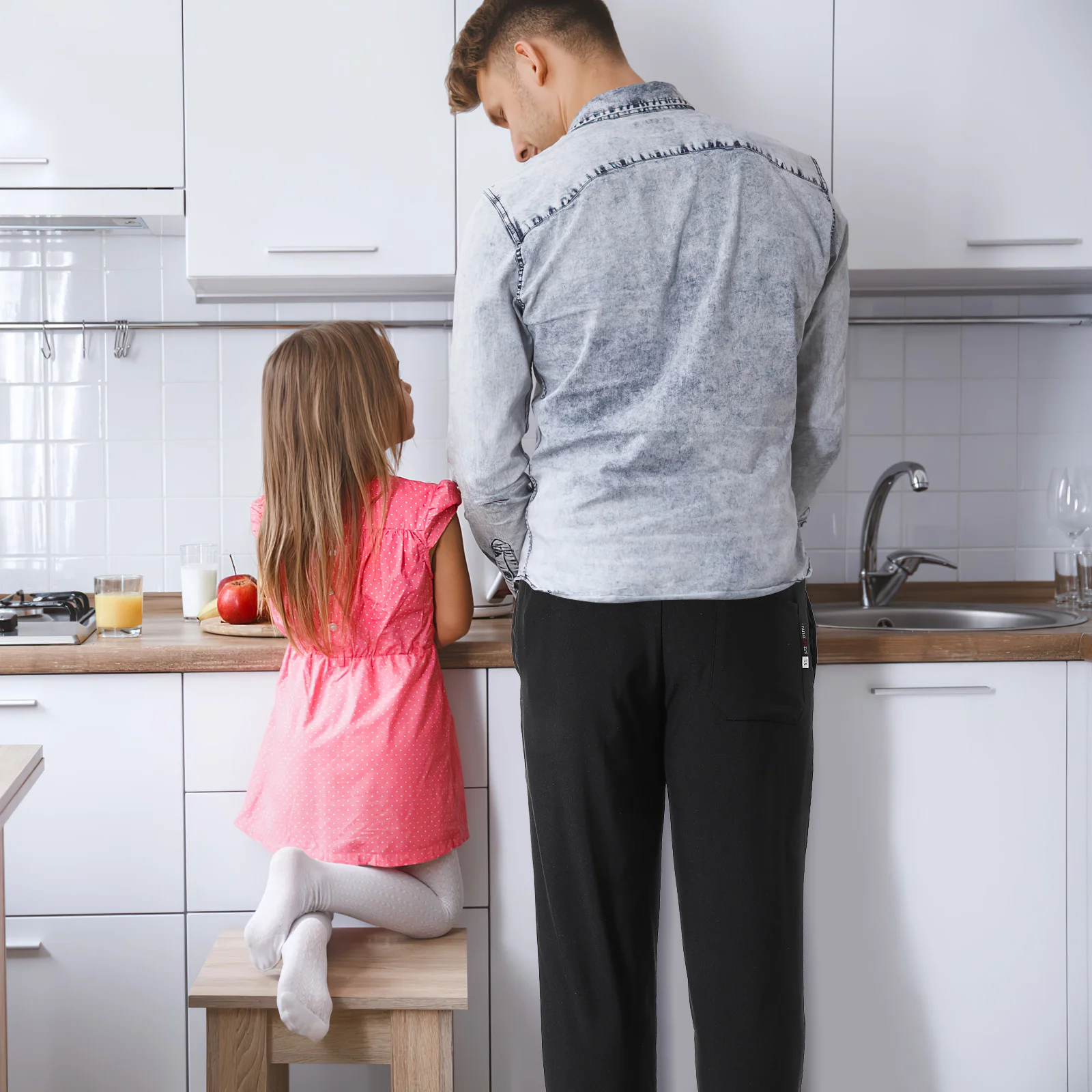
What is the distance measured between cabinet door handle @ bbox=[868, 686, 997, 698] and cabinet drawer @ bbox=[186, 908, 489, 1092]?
675mm

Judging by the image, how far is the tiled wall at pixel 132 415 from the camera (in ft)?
6.36

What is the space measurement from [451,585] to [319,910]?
1.48 ft

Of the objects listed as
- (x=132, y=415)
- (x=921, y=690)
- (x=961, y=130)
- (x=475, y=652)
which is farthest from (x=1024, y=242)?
(x=132, y=415)

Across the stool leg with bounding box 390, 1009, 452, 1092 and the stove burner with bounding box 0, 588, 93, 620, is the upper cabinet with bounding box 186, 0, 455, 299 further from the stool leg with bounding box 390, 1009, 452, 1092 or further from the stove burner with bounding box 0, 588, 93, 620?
the stool leg with bounding box 390, 1009, 452, 1092

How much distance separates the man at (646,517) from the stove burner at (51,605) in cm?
79

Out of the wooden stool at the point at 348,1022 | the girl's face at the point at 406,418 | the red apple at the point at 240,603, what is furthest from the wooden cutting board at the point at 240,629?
the wooden stool at the point at 348,1022

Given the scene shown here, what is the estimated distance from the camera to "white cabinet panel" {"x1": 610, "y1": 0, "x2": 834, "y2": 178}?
5.50 ft

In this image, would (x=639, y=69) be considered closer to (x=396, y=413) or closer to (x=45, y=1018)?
(x=396, y=413)

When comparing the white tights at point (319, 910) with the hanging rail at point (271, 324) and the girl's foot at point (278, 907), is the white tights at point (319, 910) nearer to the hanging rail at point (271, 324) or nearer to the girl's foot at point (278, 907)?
the girl's foot at point (278, 907)

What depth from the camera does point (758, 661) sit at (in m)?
1.06

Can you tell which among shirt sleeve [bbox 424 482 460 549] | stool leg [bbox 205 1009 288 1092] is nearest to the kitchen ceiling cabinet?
shirt sleeve [bbox 424 482 460 549]

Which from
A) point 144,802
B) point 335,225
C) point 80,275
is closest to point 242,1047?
point 144,802

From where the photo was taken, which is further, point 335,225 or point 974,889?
point 335,225

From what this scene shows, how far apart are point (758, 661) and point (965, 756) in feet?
2.03
